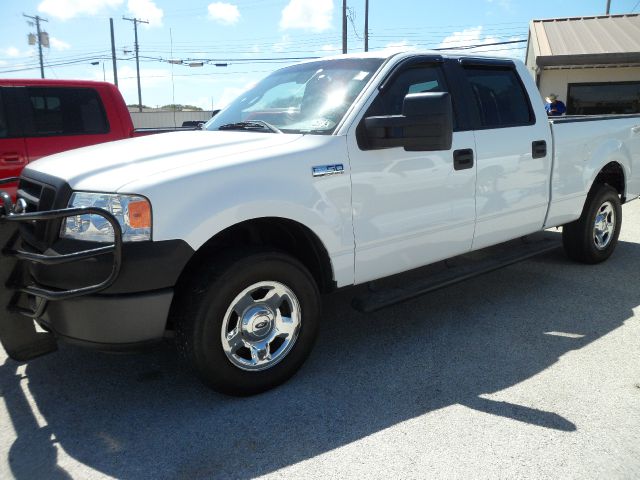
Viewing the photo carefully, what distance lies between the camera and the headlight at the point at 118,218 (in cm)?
258

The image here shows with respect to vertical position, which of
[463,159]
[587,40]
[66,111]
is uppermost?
[587,40]

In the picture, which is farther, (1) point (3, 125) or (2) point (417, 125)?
(1) point (3, 125)

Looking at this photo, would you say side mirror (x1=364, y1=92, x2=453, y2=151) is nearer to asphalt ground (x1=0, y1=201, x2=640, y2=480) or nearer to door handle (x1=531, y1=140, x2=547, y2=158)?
asphalt ground (x1=0, y1=201, x2=640, y2=480)

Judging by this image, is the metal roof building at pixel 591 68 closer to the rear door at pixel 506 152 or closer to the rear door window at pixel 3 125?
the rear door at pixel 506 152

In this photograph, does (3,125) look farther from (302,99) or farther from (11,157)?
(302,99)

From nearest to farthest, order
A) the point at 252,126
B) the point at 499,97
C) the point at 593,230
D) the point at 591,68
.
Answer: the point at 252,126 → the point at 499,97 → the point at 593,230 → the point at 591,68

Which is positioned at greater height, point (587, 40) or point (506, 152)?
point (587, 40)

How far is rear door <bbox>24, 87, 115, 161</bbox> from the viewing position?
6.22 metres

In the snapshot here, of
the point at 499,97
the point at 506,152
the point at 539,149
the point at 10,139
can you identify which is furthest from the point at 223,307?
the point at 10,139

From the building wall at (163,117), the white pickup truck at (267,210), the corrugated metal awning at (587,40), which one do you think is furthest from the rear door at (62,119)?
the building wall at (163,117)

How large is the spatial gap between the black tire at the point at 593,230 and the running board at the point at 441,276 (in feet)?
1.16

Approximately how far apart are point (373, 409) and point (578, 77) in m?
16.0

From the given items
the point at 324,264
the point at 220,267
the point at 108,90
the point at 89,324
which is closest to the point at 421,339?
the point at 324,264

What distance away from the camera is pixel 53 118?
6.39 metres
